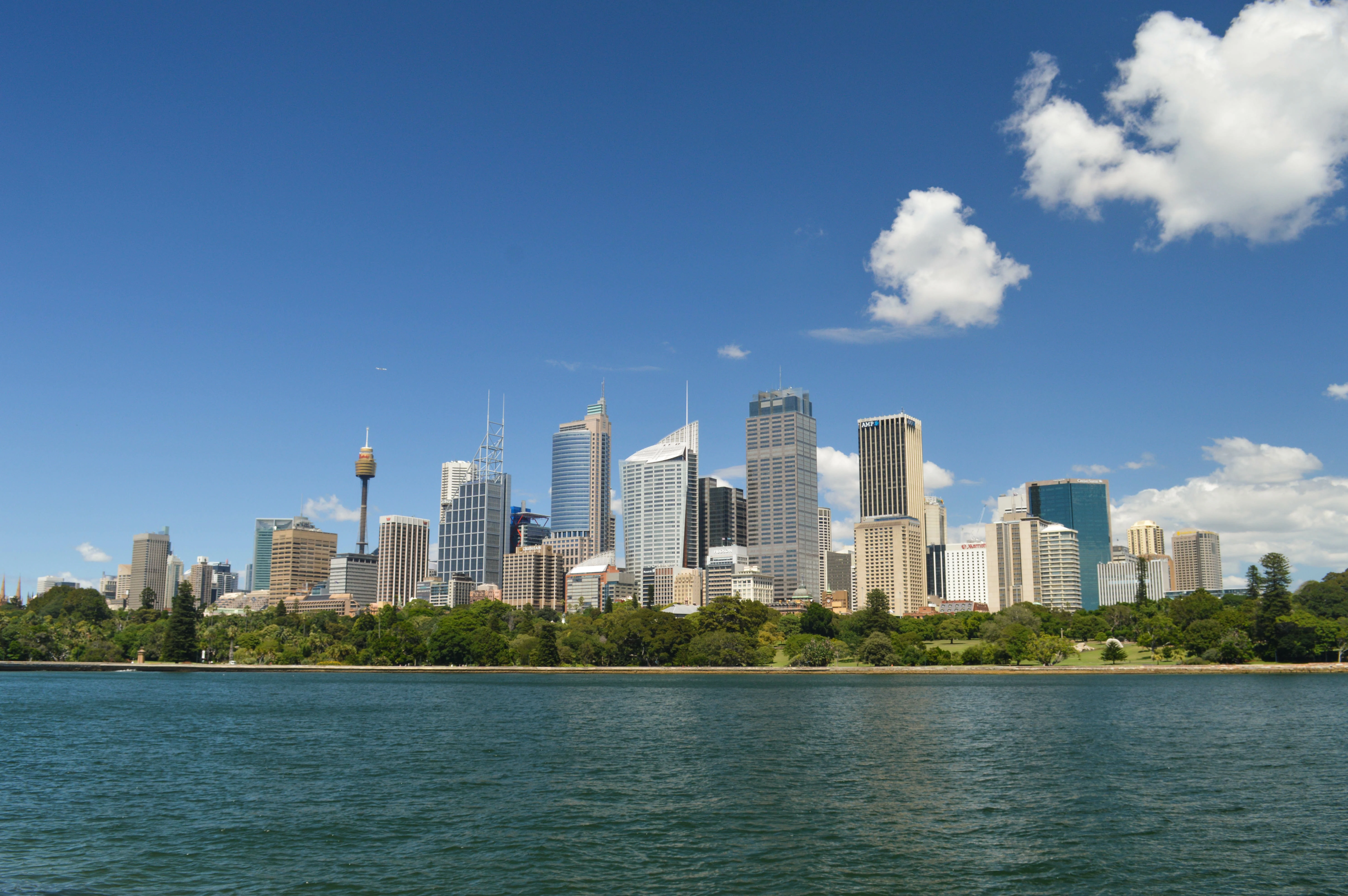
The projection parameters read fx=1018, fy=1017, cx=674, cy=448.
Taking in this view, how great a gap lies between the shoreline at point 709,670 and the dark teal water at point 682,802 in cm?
6542

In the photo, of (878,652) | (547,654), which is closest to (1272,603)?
(878,652)

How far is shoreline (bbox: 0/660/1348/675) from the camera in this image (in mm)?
151125

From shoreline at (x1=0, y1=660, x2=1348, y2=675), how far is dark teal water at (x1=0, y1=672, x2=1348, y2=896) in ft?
215

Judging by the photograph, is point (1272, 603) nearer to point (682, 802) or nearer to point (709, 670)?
point (709, 670)

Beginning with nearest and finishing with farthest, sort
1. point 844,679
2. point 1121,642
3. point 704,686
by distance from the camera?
point 704,686 < point 844,679 < point 1121,642

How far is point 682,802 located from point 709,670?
136 m

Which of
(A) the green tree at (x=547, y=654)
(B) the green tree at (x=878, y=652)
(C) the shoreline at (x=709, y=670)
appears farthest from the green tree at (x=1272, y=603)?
(A) the green tree at (x=547, y=654)

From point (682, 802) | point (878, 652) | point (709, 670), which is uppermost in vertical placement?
point (682, 802)

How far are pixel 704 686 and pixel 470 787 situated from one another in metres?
88.9

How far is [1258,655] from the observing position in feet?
522

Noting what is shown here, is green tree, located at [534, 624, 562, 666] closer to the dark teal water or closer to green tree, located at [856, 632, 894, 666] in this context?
green tree, located at [856, 632, 894, 666]

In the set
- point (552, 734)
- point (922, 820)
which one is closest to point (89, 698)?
point (552, 734)

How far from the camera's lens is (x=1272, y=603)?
166 metres

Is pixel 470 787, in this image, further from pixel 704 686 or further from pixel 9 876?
pixel 704 686
